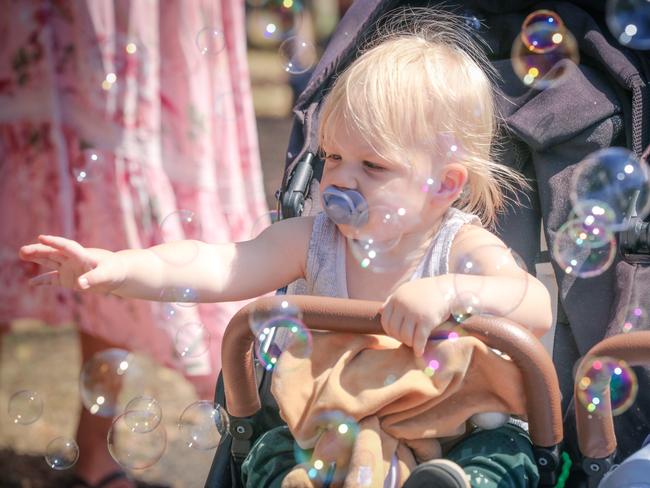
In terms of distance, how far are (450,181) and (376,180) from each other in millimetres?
190

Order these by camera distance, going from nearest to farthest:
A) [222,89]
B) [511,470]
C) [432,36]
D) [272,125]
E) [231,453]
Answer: [511,470] < [231,453] < [432,36] < [222,89] < [272,125]

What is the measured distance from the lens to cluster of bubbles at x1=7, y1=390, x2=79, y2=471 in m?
2.19

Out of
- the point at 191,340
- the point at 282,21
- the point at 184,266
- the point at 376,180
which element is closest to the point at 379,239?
the point at 376,180

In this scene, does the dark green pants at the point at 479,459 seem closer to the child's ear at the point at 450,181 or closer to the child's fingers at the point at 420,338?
the child's fingers at the point at 420,338

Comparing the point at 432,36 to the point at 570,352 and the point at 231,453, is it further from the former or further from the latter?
the point at 231,453

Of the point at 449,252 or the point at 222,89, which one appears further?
the point at 222,89

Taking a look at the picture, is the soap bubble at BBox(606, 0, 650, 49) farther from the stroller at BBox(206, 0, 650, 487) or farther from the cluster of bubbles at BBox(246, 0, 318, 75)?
the cluster of bubbles at BBox(246, 0, 318, 75)

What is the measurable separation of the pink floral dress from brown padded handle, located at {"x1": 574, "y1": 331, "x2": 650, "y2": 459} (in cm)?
137

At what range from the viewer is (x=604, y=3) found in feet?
7.55

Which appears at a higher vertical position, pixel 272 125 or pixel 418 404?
pixel 418 404

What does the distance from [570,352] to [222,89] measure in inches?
62.1

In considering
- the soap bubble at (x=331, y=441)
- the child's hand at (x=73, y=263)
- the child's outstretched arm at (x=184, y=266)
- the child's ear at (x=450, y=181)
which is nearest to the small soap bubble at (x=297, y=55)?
the child's outstretched arm at (x=184, y=266)

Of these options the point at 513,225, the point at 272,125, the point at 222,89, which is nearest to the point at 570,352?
the point at 513,225

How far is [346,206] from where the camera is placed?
6.18ft
